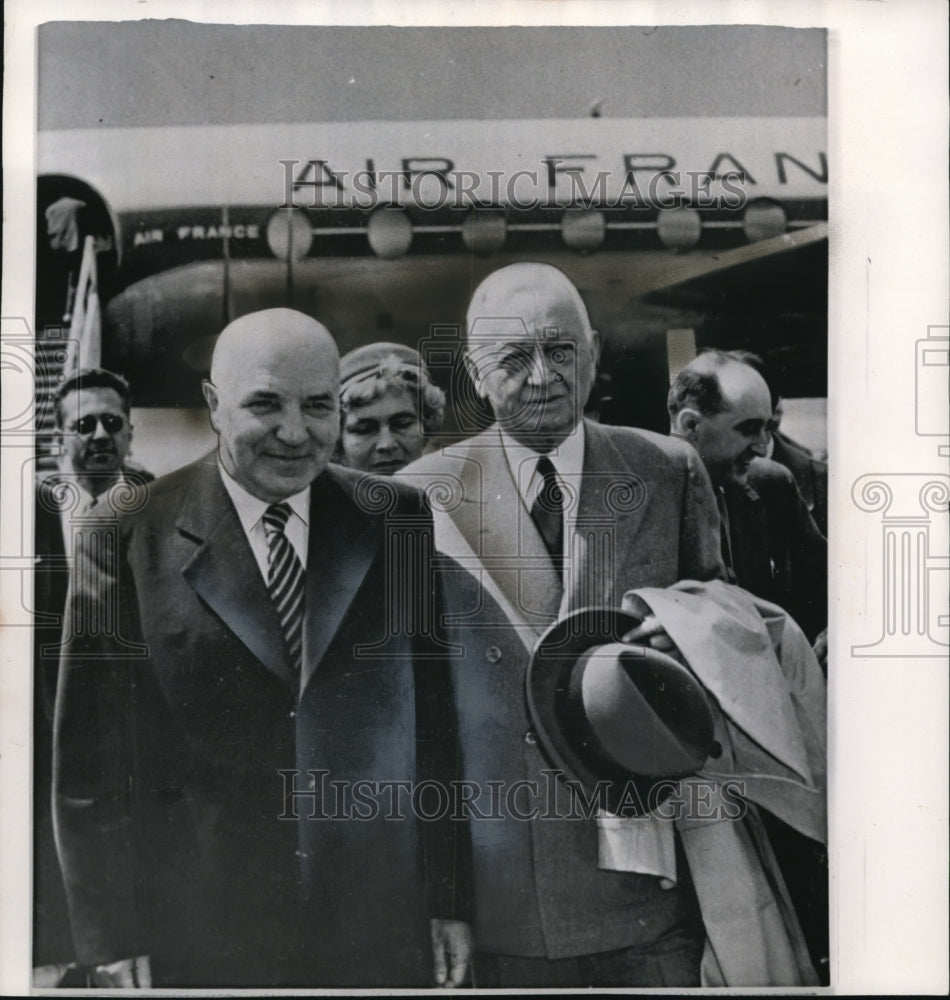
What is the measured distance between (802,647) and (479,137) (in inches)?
70.7

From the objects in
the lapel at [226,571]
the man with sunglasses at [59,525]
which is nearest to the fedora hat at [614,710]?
the lapel at [226,571]

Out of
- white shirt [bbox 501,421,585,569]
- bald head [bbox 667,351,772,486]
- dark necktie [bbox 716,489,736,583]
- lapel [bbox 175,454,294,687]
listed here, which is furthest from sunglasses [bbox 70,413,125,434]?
dark necktie [bbox 716,489,736,583]

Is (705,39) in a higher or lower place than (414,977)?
higher

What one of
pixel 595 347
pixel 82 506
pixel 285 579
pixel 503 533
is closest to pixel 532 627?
pixel 503 533

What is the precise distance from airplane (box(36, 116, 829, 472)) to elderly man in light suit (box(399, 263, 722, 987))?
90mm

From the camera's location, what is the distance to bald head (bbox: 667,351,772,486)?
2.78 m

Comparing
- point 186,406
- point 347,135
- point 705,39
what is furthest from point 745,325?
point 186,406

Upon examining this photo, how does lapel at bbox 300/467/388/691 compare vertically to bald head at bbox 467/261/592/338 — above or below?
below

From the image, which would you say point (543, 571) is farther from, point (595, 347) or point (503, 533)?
point (595, 347)

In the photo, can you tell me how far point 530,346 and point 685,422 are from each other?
51 centimetres

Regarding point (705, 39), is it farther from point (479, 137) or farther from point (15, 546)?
point (15, 546)

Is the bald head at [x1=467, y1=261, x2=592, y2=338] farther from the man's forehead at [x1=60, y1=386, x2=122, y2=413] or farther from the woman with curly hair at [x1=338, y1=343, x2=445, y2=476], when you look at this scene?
the man's forehead at [x1=60, y1=386, x2=122, y2=413]

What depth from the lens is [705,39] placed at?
2812 millimetres

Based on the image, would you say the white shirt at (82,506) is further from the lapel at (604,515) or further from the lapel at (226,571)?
the lapel at (604,515)
